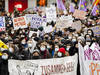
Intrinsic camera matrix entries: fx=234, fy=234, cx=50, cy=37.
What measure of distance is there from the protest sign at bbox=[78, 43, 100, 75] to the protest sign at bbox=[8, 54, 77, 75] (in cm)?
27

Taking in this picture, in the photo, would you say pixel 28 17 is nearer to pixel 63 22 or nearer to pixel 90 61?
pixel 63 22

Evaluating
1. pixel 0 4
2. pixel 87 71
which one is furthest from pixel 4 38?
pixel 0 4

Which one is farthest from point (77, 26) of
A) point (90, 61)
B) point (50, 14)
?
point (90, 61)

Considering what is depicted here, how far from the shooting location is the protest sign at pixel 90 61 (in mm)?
5559

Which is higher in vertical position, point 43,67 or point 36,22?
point 36,22

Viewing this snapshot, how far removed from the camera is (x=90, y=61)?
18.4 feet

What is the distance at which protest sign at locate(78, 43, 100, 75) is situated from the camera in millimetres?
5559

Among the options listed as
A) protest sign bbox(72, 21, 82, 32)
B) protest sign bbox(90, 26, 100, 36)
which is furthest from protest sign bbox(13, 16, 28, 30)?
protest sign bbox(90, 26, 100, 36)

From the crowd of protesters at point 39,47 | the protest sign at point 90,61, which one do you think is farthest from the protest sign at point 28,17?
the protest sign at point 90,61

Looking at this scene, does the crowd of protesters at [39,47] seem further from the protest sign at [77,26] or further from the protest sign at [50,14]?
the protest sign at [50,14]

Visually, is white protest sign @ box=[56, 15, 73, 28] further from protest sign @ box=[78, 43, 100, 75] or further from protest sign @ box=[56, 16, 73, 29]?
protest sign @ box=[78, 43, 100, 75]

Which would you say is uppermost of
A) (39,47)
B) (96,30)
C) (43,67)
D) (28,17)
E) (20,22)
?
(28,17)

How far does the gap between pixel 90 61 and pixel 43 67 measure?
3.82 feet

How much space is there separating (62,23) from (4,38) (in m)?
2.63
